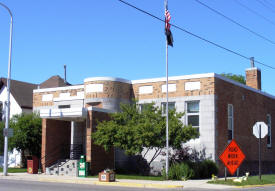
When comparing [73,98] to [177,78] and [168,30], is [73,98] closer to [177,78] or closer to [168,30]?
[177,78]

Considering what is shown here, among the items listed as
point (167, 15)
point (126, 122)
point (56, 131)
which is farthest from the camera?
point (56, 131)

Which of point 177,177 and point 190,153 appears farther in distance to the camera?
point 190,153

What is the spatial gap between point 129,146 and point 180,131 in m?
3.09

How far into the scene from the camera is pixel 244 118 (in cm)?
3002

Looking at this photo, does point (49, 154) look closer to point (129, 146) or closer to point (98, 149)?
point (98, 149)

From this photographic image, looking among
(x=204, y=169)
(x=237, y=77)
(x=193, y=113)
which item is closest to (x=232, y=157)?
(x=204, y=169)

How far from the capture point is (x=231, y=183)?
19672 mm

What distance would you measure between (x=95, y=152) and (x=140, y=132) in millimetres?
4290

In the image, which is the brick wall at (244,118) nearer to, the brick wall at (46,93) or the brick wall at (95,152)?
the brick wall at (95,152)

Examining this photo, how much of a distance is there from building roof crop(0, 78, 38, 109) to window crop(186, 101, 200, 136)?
1829cm

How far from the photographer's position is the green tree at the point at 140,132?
22734mm

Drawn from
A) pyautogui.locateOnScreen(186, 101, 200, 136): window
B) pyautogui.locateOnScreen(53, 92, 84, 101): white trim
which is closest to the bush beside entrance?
pyautogui.locateOnScreen(186, 101, 200, 136): window

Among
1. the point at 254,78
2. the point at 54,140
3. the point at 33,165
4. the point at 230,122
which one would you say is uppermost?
the point at 254,78

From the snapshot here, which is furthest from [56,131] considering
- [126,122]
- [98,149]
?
[126,122]
